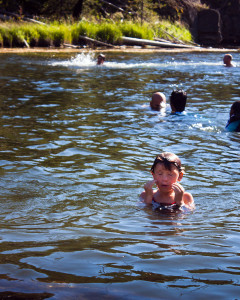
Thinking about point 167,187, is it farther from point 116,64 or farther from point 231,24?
point 231,24

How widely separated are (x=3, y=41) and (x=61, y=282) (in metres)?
25.9

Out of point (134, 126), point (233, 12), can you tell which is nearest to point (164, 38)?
point (233, 12)

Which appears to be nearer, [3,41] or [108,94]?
[108,94]

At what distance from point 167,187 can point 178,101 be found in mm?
6134

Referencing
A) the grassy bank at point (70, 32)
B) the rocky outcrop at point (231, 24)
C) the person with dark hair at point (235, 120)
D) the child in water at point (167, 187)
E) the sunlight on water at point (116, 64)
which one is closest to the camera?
the child in water at point (167, 187)

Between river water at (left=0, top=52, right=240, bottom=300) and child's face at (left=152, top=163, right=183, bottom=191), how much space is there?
0.35 metres

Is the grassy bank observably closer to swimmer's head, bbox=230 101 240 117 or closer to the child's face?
swimmer's head, bbox=230 101 240 117

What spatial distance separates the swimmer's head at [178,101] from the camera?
11.7m

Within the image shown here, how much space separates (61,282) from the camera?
3.46m

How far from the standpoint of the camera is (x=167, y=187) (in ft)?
19.1

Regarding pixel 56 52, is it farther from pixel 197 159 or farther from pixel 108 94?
pixel 197 159

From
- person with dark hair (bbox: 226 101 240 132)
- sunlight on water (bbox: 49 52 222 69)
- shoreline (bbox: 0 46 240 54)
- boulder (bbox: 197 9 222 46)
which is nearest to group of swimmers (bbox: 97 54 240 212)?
person with dark hair (bbox: 226 101 240 132)

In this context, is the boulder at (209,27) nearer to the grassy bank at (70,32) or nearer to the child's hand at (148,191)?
the grassy bank at (70,32)

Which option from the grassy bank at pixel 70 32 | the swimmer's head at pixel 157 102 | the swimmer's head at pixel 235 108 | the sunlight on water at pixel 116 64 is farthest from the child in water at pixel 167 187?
the grassy bank at pixel 70 32
